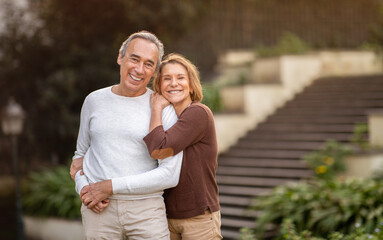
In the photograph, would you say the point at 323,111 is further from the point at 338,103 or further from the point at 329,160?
the point at 329,160

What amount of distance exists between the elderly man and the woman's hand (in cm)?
3

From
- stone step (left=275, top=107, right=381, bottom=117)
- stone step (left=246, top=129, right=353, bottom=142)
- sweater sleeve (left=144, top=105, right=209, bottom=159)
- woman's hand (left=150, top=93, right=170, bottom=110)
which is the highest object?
woman's hand (left=150, top=93, right=170, bottom=110)

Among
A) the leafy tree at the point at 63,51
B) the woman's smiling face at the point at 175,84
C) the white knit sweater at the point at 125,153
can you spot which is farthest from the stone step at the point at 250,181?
the white knit sweater at the point at 125,153

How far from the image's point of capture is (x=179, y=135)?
237 centimetres

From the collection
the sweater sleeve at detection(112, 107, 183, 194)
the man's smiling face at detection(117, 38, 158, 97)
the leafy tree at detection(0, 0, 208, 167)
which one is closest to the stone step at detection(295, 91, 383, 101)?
the leafy tree at detection(0, 0, 208, 167)

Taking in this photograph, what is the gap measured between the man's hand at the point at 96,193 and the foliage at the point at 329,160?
5067 mm

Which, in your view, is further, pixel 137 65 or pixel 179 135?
pixel 137 65

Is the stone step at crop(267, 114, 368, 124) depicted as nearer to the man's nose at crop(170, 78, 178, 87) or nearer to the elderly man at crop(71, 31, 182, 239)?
the man's nose at crop(170, 78, 178, 87)

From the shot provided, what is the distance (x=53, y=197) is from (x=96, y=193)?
6847 mm

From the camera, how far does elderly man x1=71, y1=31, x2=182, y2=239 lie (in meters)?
2.36

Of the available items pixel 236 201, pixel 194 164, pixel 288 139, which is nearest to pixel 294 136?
pixel 288 139

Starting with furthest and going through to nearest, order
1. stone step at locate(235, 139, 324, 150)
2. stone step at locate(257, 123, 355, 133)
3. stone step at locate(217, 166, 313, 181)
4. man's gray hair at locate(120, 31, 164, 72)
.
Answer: stone step at locate(257, 123, 355, 133) → stone step at locate(235, 139, 324, 150) → stone step at locate(217, 166, 313, 181) → man's gray hair at locate(120, 31, 164, 72)

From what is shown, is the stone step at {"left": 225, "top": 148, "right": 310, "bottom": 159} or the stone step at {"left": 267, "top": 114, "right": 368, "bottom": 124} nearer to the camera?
the stone step at {"left": 225, "top": 148, "right": 310, "bottom": 159}

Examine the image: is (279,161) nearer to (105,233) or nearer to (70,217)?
(70,217)
